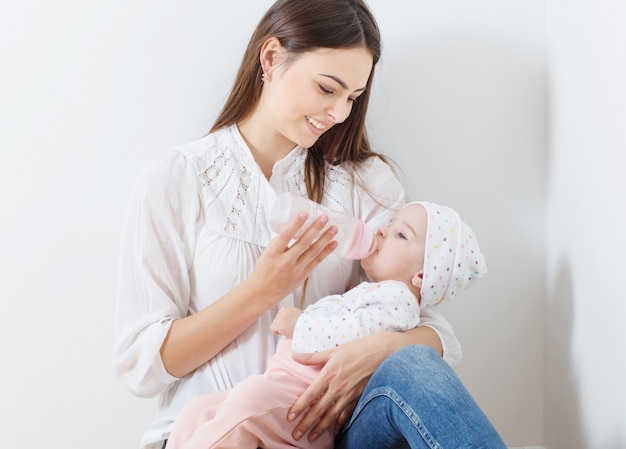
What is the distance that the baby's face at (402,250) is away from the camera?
1561mm

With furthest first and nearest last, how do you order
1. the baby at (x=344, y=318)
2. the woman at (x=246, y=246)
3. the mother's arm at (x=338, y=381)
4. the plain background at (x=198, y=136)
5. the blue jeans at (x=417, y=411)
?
the plain background at (x=198, y=136)
the woman at (x=246, y=246)
the mother's arm at (x=338, y=381)
the baby at (x=344, y=318)
the blue jeans at (x=417, y=411)

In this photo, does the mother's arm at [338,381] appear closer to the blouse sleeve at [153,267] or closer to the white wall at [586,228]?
the blouse sleeve at [153,267]

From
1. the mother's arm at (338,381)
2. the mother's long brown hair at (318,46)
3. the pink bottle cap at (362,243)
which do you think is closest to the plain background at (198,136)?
the mother's long brown hair at (318,46)

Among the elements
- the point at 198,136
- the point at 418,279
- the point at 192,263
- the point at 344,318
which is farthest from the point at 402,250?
the point at 198,136

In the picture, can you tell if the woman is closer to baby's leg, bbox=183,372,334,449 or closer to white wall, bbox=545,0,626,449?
baby's leg, bbox=183,372,334,449

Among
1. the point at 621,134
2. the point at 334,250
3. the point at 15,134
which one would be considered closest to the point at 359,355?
the point at 334,250

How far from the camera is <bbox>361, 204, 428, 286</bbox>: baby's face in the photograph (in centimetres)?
156

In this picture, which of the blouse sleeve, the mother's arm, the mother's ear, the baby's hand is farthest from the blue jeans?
the mother's ear

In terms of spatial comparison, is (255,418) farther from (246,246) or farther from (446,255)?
(446,255)

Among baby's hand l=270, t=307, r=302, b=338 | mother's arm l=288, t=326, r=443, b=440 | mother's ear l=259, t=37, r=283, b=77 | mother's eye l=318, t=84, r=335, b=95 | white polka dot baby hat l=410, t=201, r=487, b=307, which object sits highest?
mother's ear l=259, t=37, r=283, b=77

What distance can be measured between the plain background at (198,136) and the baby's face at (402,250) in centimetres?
34

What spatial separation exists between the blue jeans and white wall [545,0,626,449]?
39cm

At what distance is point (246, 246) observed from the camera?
5.24 feet

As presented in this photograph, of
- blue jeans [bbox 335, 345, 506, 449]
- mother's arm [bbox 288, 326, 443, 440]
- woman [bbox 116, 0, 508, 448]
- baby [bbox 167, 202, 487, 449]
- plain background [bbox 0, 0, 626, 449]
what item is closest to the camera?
blue jeans [bbox 335, 345, 506, 449]
